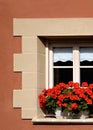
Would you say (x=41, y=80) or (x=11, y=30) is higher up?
(x=11, y=30)

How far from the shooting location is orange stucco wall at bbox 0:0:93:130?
8992mm

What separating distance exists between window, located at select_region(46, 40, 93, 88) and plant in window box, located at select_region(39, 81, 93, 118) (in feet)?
0.99

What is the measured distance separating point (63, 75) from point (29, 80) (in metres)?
0.64

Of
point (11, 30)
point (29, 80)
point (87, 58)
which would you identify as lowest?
point (29, 80)

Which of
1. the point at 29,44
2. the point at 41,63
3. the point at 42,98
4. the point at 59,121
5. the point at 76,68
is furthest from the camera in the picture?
the point at 76,68

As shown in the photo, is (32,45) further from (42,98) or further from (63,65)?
(42,98)

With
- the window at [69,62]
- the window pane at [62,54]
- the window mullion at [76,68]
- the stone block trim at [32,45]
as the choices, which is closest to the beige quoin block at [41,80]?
the stone block trim at [32,45]

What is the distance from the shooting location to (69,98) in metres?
8.88

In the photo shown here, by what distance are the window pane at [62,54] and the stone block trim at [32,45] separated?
406 mm

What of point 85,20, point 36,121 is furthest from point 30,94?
point 85,20

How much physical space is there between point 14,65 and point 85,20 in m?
1.31

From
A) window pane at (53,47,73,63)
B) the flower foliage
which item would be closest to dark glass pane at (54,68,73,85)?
window pane at (53,47,73,63)

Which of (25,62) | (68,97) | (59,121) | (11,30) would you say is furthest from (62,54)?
(59,121)

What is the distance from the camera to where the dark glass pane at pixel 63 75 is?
9.33 m
